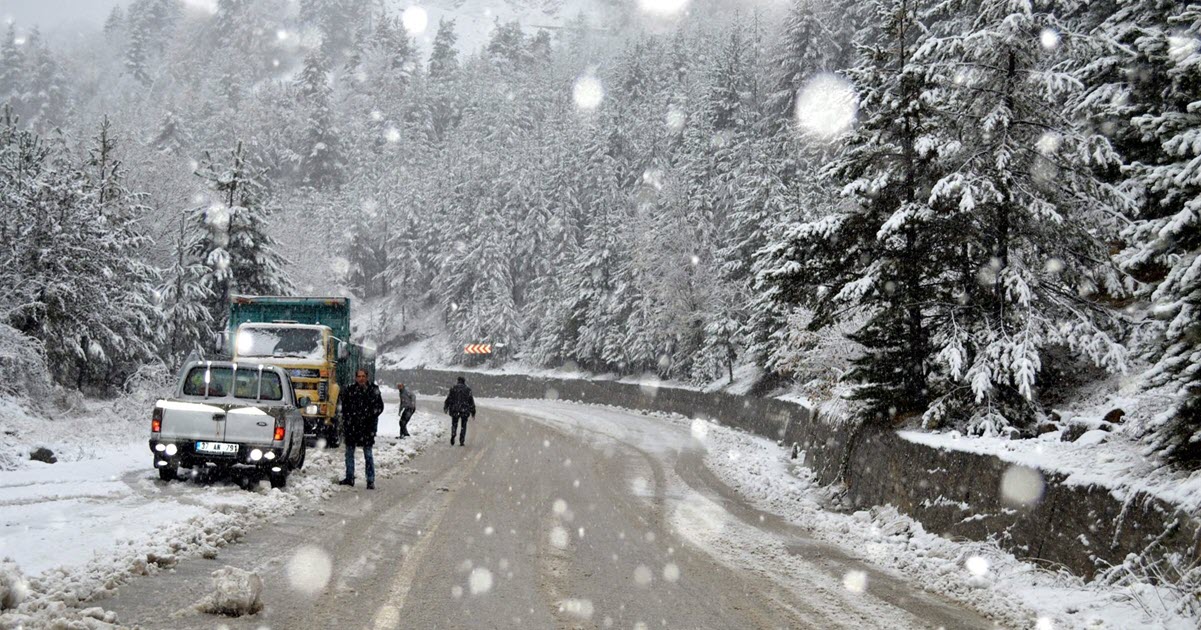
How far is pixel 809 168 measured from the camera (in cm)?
4488

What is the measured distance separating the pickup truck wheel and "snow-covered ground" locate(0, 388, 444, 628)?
0.66 feet

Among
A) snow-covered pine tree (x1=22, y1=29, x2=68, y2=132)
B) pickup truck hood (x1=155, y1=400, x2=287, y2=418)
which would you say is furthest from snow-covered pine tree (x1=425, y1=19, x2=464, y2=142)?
pickup truck hood (x1=155, y1=400, x2=287, y2=418)

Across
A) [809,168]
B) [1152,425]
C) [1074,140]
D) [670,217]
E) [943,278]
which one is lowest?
[1152,425]

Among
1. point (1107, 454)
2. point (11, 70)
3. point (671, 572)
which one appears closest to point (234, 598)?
point (671, 572)

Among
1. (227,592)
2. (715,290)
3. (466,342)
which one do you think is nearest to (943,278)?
(227,592)

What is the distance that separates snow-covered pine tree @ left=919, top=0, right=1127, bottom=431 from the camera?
1175cm

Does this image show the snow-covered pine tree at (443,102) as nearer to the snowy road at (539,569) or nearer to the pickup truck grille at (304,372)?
the pickup truck grille at (304,372)

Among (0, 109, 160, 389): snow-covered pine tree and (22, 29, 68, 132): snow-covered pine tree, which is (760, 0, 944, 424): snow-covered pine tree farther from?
(22, 29, 68, 132): snow-covered pine tree

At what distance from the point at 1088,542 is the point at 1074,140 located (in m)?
7.23

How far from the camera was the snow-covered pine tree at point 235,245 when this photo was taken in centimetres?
3388

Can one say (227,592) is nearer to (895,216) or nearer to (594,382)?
(895,216)

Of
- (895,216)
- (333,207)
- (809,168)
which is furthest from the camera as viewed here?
(333,207)

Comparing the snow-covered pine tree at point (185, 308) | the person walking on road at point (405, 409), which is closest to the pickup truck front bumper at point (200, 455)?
the person walking on road at point (405, 409)

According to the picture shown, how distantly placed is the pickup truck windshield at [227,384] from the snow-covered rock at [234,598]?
729cm
